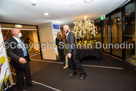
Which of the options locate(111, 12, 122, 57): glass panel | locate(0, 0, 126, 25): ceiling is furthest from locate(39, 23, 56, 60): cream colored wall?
locate(111, 12, 122, 57): glass panel

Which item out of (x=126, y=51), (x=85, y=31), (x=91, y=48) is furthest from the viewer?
(x=91, y=48)

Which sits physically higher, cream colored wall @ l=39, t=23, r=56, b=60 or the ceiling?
the ceiling

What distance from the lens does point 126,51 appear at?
3.17m

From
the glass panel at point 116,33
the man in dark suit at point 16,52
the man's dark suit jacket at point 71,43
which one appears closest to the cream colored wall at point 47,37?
the man's dark suit jacket at point 71,43

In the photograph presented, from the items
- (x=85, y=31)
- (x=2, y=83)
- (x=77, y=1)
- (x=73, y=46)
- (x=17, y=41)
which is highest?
(x=77, y=1)

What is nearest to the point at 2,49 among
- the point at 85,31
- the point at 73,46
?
the point at 73,46

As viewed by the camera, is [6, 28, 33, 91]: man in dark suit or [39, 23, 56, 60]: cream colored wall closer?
[6, 28, 33, 91]: man in dark suit

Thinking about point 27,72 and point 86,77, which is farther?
point 86,77

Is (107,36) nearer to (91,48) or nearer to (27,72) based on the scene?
(91,48)

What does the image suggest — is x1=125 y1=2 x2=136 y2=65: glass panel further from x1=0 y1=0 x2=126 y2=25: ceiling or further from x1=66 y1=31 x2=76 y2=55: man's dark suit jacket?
x1=66 y1=31 x2=76 y2=55: man's dark suit jacket

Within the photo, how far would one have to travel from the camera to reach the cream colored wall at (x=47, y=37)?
167 inches

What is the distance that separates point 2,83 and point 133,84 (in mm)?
3152

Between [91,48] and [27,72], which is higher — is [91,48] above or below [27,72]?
above

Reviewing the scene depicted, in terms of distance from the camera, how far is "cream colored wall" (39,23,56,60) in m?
4.23
